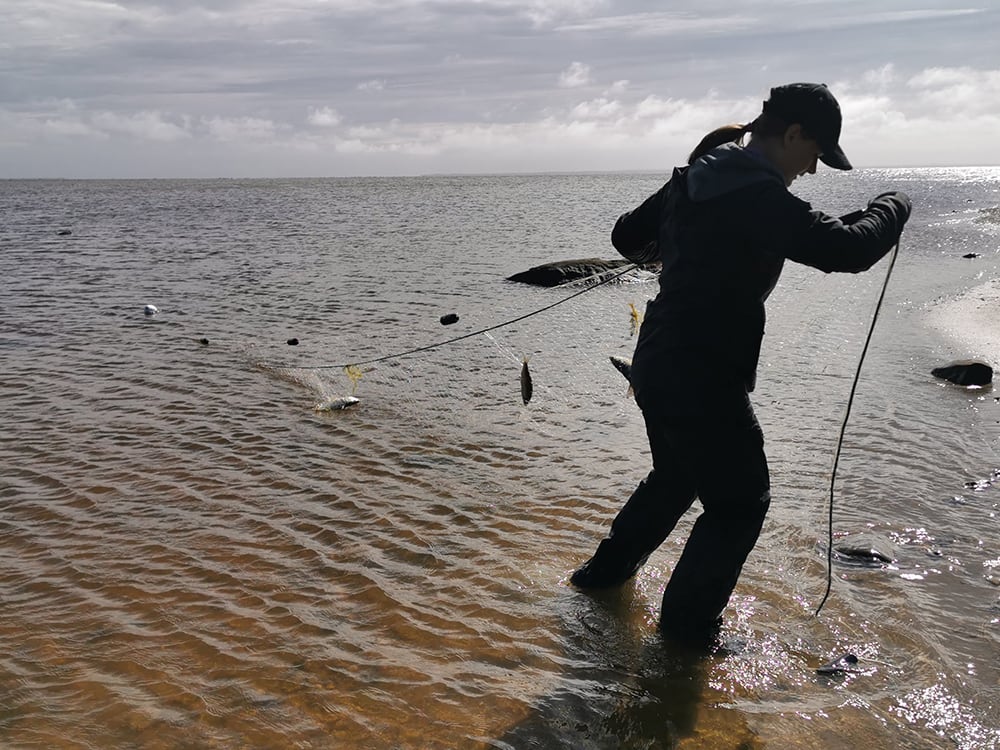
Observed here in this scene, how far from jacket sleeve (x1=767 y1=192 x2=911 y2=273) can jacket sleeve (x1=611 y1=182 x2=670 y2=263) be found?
75 cm

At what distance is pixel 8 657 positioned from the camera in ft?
14.5

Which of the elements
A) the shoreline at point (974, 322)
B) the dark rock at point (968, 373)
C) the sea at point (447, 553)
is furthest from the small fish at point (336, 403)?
the shoreline at point (974, 322)

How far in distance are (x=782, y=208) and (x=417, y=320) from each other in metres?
12.4

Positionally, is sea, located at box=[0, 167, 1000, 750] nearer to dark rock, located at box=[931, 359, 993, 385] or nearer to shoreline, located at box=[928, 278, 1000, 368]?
shoreline, located at box=[928, 278, 1000, 368]

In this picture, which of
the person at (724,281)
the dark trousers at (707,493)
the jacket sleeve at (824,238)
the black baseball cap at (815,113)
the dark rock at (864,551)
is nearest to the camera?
the jacket sleeve at (824,238)

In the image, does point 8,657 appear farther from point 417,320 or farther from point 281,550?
point 417,320

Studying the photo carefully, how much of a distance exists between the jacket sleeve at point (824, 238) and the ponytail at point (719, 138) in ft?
2.02

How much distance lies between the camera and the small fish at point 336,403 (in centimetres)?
944

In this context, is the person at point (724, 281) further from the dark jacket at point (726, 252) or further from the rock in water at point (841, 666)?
the rock in water at point (841, 666)

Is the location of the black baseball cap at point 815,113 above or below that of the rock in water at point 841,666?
above

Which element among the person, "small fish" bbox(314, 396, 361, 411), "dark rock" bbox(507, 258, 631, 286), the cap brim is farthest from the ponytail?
"dark rock" bbox(507, 258, 631, 286)

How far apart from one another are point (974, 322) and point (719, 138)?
12.6 metres

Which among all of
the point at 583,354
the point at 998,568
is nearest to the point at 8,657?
the point at 998,568

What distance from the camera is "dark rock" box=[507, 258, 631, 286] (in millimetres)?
20391
